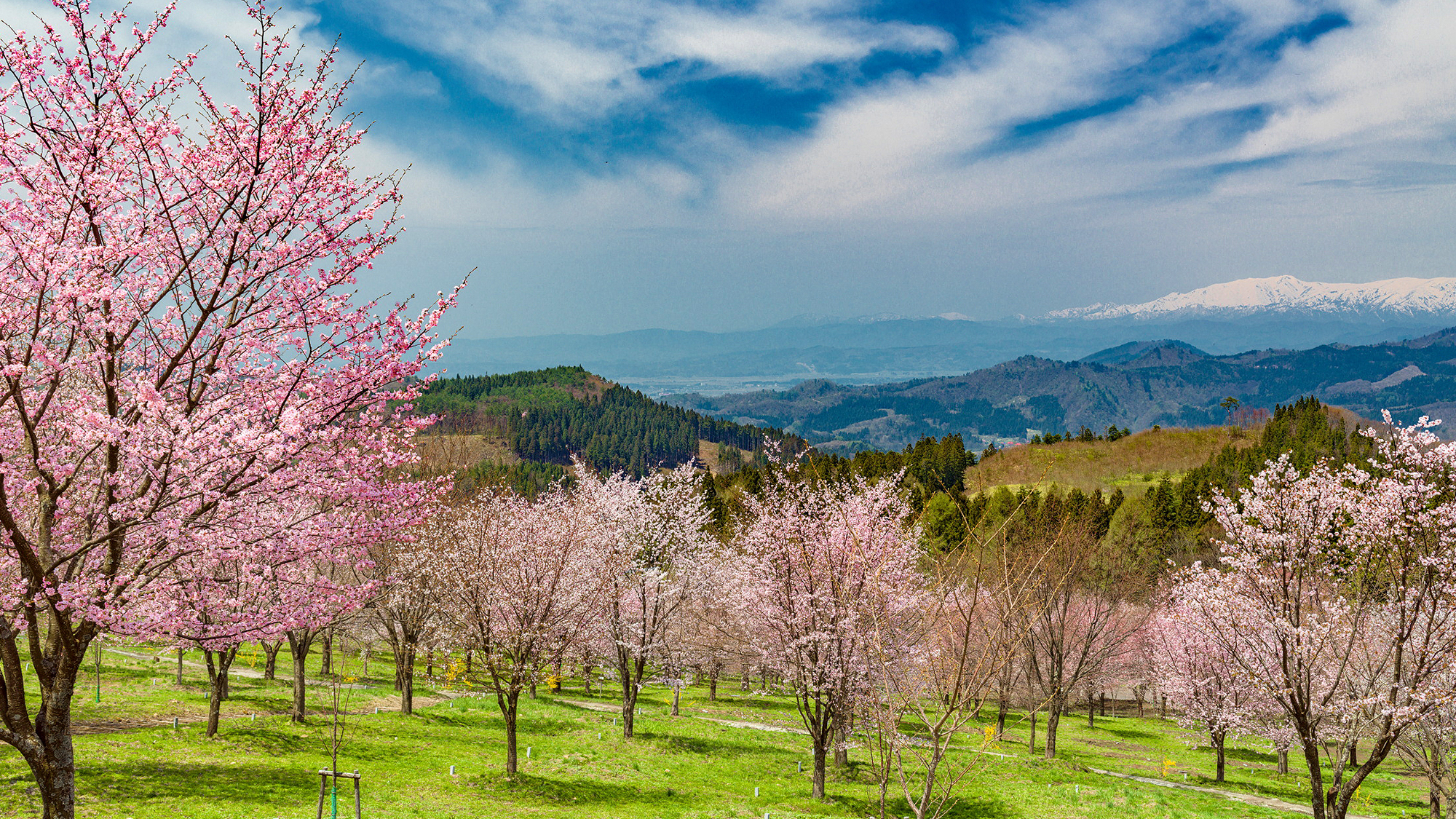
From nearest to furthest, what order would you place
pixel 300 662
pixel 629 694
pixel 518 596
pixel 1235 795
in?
pixel 518 596 < pixel 300 662 < pixel 629 694 < pixel 1235 795

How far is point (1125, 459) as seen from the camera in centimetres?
10906

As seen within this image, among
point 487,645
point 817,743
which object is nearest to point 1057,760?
point 817,743

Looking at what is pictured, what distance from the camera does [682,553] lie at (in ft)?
117

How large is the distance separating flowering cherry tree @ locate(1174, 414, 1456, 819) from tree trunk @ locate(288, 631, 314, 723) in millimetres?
24492

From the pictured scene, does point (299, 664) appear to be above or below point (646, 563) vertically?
below

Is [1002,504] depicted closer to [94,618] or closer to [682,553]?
[682,553]

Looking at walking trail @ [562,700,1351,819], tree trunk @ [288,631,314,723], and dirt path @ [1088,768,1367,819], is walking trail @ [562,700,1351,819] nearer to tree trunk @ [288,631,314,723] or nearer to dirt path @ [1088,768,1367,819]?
dirt path @ [1088,768,1367,819]

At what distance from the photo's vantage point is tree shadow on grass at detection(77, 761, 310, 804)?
48.0 feet

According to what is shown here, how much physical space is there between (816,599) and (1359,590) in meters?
11.8

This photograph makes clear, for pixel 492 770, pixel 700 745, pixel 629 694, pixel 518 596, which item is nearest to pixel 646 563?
pixel 629 694

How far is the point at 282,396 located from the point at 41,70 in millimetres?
4044

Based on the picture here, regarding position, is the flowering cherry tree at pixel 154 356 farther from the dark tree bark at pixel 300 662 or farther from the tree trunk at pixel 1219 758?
the tree trunk at pixel 1219 758

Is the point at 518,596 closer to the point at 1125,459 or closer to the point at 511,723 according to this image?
the point at 511,723

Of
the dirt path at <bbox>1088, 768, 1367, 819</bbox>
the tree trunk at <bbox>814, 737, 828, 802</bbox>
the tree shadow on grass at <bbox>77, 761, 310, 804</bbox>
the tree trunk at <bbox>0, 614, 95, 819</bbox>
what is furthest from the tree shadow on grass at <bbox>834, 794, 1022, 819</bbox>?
the tree trunk at <bbox>0, 614, 95, 819</bbox>
